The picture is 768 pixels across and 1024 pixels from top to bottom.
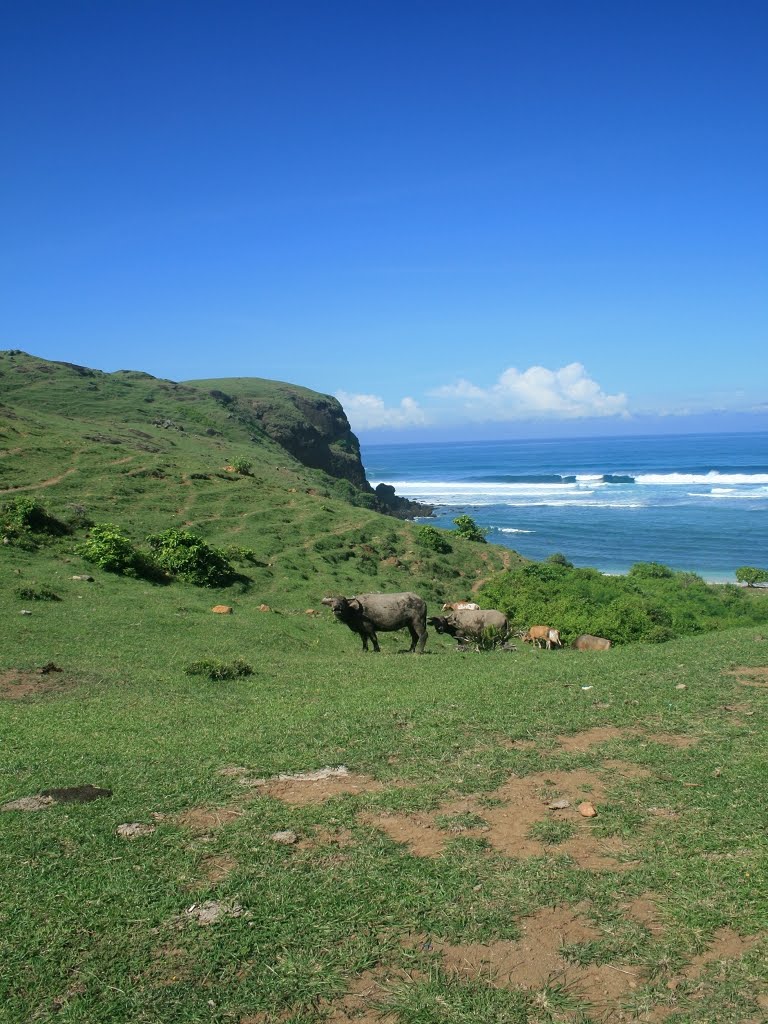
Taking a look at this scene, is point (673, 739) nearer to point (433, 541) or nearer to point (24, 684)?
point (24, 684)

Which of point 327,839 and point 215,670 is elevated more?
point 327,839

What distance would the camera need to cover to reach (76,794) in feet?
25.5

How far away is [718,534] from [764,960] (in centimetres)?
6939

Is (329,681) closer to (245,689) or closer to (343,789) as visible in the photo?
(245,689)

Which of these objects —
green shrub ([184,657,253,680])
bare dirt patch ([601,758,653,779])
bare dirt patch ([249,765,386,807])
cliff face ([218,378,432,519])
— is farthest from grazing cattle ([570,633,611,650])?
cliff face ([218,378,432,519])

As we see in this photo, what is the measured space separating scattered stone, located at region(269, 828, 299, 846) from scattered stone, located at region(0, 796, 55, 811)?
2464 millimetres

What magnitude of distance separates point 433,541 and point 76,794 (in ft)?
101

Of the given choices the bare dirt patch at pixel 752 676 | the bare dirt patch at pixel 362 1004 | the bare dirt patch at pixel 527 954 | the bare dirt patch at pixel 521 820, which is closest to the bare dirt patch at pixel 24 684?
the bare dirt patch at pixel 521 820

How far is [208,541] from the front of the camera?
31.5 meters

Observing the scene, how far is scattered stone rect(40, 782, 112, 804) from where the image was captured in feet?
25.0

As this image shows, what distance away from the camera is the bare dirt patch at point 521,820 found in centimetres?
670

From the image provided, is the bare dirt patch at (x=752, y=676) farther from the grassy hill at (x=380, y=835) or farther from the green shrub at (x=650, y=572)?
the green shrub at (x=650, y=572)

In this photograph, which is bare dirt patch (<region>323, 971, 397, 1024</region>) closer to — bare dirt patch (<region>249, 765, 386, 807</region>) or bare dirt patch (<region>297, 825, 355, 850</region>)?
bare dirt patch (<region>297, 825, 355, 850</region>)

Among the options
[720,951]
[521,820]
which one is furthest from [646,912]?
[521,820]
